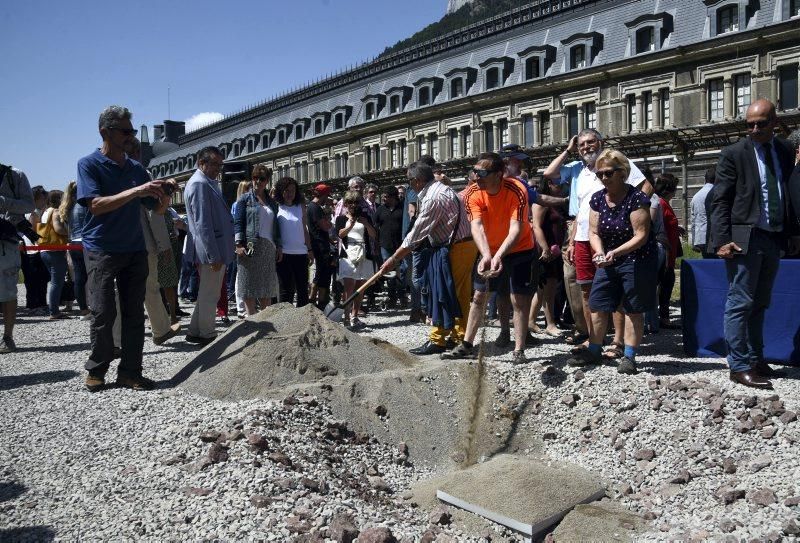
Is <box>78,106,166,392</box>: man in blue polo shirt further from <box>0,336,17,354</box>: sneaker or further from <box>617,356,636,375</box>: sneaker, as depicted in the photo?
<box>617,356,636,375</box>: sneaker

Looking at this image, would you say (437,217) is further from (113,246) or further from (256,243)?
(113,246)

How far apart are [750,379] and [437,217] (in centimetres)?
348

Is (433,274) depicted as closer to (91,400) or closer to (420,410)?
(420,410)

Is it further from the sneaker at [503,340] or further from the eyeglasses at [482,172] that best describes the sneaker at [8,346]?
the eyeglasses at [482,172]

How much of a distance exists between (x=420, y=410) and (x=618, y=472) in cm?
170

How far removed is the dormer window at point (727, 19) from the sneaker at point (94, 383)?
120ft

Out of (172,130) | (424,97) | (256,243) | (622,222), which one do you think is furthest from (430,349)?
(172,130)

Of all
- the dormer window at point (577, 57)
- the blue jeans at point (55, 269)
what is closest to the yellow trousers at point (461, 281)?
the blue jeans at point (55, 269)

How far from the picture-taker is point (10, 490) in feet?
13.2

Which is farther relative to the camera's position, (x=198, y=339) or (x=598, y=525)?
(x=198, y=339)

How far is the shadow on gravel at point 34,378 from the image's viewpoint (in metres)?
6.62

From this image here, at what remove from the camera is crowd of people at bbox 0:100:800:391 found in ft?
18.6

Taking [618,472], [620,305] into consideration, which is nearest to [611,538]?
[618,472]

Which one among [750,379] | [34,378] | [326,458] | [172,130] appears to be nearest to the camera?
[326,458]
